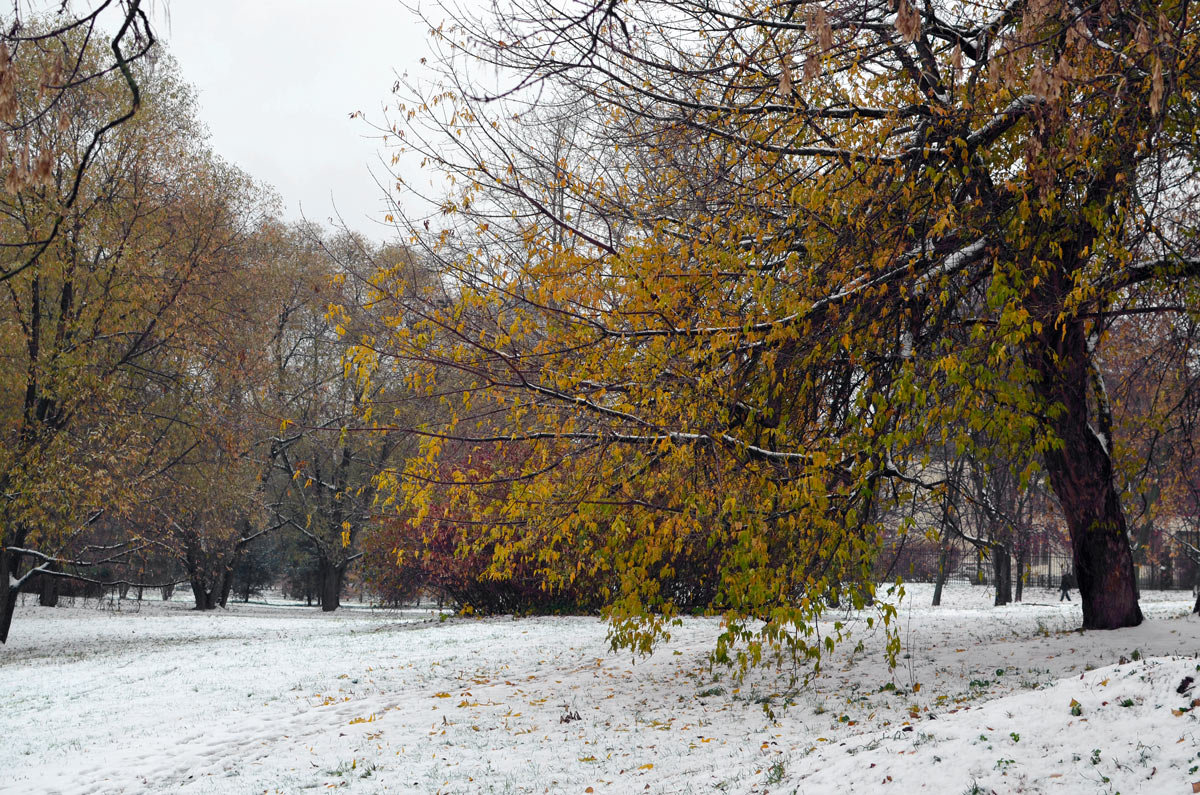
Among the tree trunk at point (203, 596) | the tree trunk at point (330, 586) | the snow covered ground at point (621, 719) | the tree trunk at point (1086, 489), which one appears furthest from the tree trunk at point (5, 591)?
the tree trunk at point (1086, 489)

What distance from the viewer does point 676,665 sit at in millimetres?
9969

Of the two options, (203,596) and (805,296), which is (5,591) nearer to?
(203,596)

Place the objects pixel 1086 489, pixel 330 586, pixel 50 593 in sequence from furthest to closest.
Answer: pixel 330 586
pixel 50 593
pixel 1086 489

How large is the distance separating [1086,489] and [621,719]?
16.9 ft

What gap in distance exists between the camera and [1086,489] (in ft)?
28.1

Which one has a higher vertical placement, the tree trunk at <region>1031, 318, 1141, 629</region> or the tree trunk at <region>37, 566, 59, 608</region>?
the tree trunk at <region>1031, 318, 1141, 629</region>

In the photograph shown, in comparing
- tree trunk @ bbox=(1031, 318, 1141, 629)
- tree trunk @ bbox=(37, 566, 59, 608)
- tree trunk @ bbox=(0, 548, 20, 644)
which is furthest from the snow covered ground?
tree trunk @ bbox=(37, 566, 59, 608)

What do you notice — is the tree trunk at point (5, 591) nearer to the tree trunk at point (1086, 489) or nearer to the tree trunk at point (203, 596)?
the tree trunk at point (203, 596)

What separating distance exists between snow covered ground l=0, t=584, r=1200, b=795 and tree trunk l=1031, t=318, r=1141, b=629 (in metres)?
0.39

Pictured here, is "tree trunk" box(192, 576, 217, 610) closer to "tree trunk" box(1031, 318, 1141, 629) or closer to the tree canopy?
the tree canopy

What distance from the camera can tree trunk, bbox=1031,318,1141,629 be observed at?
819 cm

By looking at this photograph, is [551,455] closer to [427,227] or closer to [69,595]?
[427,227]

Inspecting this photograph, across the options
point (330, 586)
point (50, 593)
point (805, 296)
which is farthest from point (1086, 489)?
point (50, 593)

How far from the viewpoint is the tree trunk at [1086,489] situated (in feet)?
26.9
